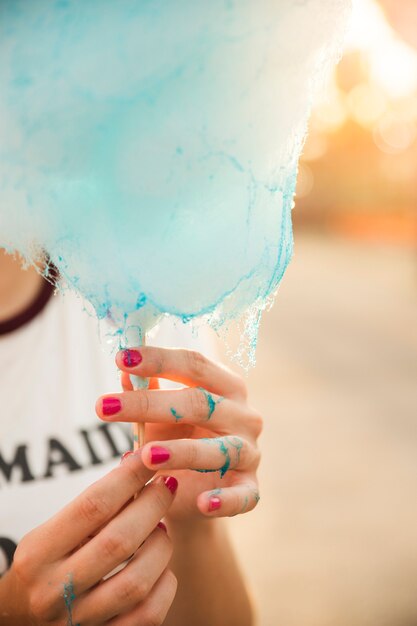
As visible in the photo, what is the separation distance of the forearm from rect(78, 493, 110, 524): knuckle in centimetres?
39

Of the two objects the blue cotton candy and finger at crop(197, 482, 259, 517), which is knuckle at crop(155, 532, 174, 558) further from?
the blue cotton candy

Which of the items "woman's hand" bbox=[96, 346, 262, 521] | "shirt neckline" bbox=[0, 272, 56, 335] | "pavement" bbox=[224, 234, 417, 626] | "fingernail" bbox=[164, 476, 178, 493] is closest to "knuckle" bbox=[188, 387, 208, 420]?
"woman's hand" bbox=[96, 346, 262, 521]

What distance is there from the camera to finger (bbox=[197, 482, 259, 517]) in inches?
36.3

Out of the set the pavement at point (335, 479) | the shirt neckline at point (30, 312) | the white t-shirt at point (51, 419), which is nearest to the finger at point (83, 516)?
the white t-shirt at point (51, 419)

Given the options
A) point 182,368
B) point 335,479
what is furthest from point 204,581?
point 335,479

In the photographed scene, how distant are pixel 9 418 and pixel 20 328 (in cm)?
19

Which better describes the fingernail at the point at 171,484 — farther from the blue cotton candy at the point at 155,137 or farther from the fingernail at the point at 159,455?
the blue cotton candy at the point at 155,137

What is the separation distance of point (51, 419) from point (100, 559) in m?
0.49

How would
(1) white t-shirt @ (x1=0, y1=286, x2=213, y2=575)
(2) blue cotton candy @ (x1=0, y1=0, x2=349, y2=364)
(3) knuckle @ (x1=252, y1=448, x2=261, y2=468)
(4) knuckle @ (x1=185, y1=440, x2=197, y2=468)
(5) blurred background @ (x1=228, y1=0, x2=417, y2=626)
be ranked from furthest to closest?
(5) blurred background @ (x1=228, y1=0, x2=417, y2=626) < (1) white t-shirt @ (x1=0, y1=286, x2=213, y2=575) < (3) knuckle @ (x1=252, y1=448, x2=261, y2=468) < (4) knuckle @ (x1=185, y1=440, x2=197, y2=468) < (2) blue cotton candy @ (x1=0, y1=0, x2=349, y2=364)

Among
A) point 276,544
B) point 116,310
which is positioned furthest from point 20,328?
point 276,544

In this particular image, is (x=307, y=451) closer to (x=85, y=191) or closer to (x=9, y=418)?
(x=9, y=418)

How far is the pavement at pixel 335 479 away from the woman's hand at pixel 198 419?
179cm

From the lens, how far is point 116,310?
0.90 m

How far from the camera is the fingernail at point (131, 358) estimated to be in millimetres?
891
